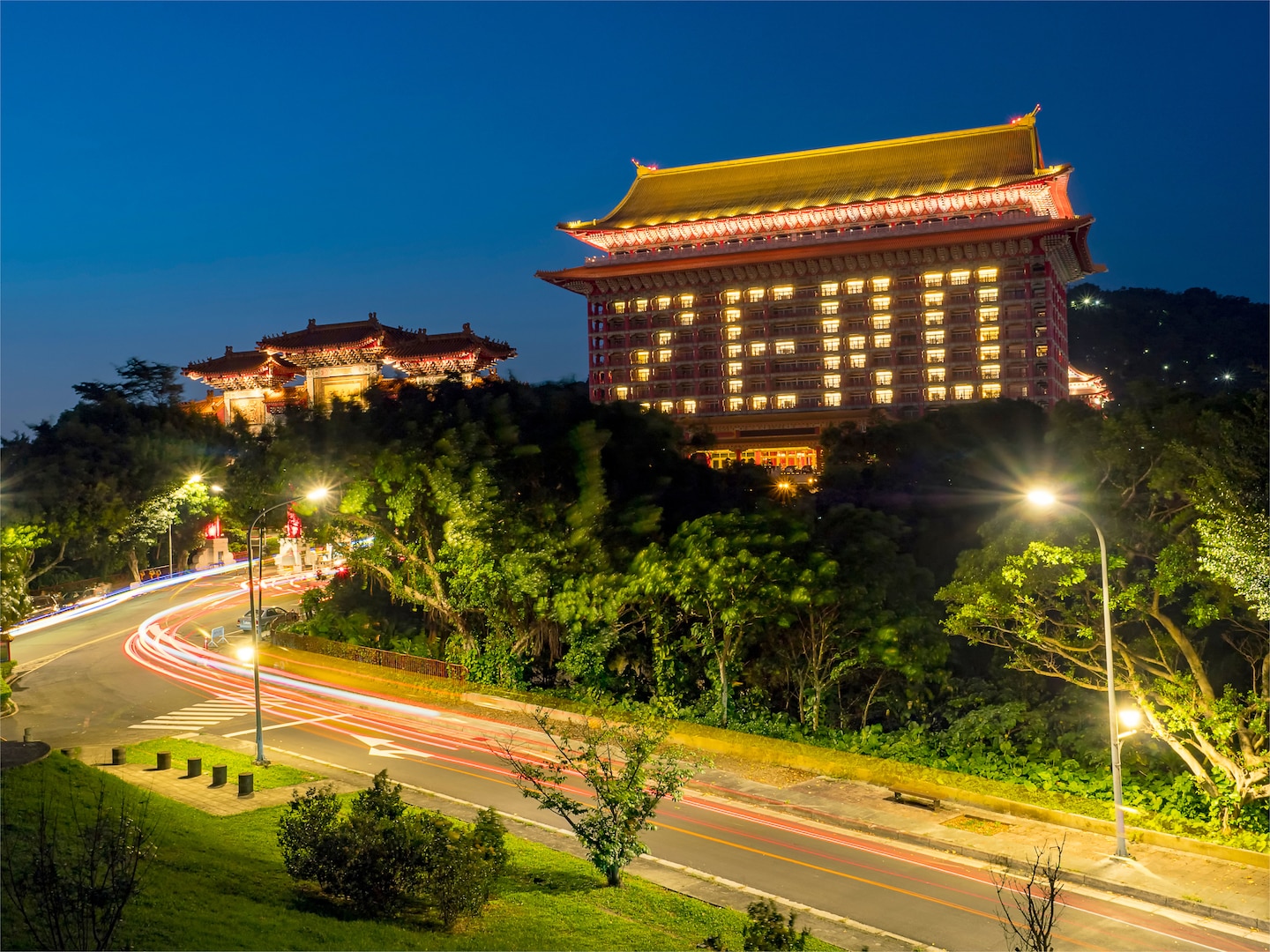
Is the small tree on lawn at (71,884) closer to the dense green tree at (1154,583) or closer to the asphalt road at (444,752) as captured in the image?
the asphalt road at (444,752)

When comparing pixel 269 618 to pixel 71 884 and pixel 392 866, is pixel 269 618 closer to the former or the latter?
pixel 392 866

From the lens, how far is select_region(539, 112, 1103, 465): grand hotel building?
291ft

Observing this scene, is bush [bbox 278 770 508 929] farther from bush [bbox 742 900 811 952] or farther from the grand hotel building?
the grand hotel building

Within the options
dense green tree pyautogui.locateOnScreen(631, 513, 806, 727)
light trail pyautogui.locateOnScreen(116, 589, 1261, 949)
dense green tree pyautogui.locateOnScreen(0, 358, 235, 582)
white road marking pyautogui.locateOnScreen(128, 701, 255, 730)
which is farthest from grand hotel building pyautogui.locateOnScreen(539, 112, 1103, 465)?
white road marking pyautogui.locateOnScreen(128, 701, 255, 730)

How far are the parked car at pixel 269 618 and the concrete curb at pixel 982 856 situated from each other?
91.1 ft


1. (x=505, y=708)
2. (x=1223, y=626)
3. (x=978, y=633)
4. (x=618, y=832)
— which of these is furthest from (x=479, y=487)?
(x=1223, y=626)

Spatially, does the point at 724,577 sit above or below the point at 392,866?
above

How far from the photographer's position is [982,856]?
20406 millimetres

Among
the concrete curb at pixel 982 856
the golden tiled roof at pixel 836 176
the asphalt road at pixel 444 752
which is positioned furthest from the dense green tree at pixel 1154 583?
the golden tiled roof at pixel 836 176

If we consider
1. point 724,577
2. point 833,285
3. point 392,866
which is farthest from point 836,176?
point 392,866

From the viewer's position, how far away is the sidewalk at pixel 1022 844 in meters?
18.2

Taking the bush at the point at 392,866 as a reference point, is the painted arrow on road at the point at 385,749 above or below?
below

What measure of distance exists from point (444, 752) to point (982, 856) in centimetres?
1448

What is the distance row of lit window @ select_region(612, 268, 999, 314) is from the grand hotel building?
15 centimetres
